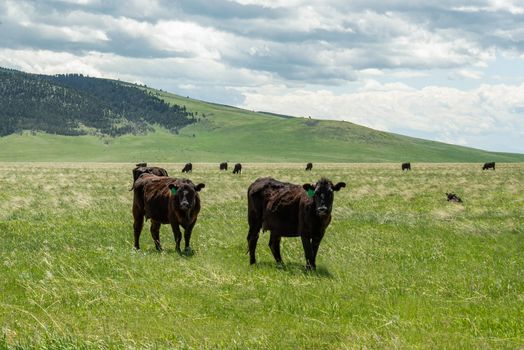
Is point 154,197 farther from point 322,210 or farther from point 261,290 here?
point 261,290

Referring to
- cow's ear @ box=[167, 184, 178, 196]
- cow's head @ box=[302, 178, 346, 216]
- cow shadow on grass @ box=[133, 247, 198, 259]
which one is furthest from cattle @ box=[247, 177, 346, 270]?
cow's ear @ box=[167, 184, 178, 196]

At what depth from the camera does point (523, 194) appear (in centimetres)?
3478

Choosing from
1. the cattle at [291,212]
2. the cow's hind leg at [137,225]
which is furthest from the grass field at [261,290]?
the cattle at [291,212]

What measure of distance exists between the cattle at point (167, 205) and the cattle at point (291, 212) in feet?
5.88

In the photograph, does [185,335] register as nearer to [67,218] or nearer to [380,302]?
[380,302]

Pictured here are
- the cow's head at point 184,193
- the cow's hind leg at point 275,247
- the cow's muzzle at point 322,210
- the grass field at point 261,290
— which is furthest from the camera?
the cow's head at point 184,193

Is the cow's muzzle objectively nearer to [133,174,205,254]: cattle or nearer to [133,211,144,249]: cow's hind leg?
[133,174,205,254]: cattle

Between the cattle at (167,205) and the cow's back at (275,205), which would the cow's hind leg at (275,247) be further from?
the cattle at (167,205)

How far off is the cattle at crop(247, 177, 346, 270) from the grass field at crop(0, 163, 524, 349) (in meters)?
0.58

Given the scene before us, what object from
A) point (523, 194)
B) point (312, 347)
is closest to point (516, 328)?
point (312, 347)

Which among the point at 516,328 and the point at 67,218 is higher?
the point at 516,328

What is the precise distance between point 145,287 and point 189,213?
5899mm

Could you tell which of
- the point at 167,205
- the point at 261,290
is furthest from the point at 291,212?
the point at 167,205

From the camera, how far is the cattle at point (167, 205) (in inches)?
632
